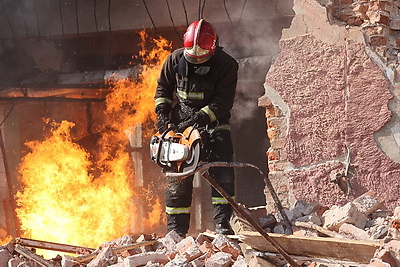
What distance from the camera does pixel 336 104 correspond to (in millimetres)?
5480

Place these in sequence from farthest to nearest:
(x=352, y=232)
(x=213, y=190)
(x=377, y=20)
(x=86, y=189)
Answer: (x=86, y=189) → (x=377, y=20) → (x=213, y=190) → (x=352, y=232)

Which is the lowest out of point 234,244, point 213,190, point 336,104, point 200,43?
point 234,244

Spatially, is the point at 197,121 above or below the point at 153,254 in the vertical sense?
above

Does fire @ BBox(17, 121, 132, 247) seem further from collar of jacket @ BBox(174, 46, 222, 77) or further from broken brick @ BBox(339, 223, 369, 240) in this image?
broken brick @ BBox(339, 223, 369, 240)

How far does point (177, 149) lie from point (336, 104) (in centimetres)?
188

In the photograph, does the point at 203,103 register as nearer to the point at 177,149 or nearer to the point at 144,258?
the point at 177,149

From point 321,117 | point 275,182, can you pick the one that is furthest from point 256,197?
point 321,117

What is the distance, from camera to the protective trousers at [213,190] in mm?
5094

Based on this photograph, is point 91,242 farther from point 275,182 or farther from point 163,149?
point 163,149

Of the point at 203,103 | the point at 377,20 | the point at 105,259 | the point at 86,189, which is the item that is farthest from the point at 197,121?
the point at 86,189

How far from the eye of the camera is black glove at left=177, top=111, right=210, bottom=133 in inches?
191

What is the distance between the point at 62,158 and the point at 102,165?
0.59 metres

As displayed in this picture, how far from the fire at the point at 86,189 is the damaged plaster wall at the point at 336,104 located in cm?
279

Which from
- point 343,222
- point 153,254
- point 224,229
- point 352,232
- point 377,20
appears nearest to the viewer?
point 352,232
